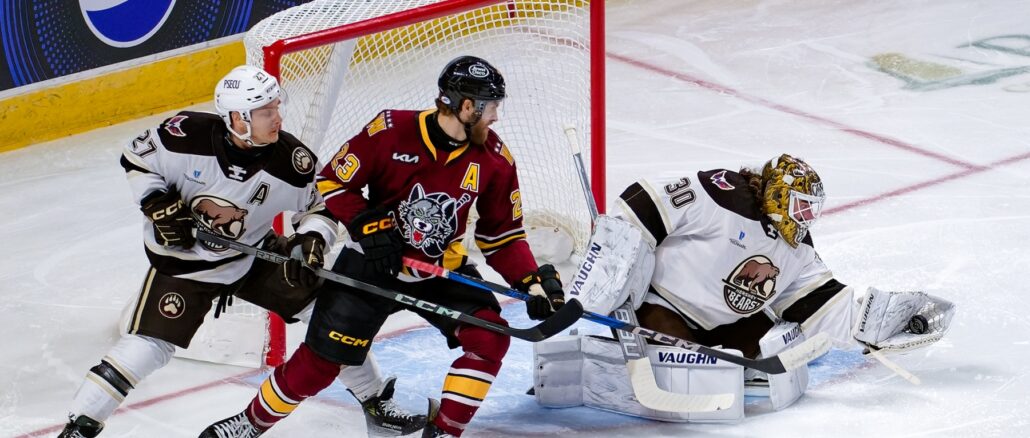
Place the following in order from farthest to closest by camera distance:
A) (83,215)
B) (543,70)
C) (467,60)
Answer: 1. (83,215)
2. (543,70)
3. (467,60)

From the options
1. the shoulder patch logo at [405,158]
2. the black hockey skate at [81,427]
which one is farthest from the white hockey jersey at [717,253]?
the black hockey skate at [81,427]

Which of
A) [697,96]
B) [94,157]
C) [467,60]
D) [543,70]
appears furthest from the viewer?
[697,96]

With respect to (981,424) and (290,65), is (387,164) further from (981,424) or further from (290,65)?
(981,424)

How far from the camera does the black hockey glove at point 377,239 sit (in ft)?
10.9

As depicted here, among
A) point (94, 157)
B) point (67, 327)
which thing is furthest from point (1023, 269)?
point (94, 157)

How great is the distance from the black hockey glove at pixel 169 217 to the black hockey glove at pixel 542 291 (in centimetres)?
79

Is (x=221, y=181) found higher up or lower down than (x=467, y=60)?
lower down

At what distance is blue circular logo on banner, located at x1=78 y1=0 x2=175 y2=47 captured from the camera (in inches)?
224

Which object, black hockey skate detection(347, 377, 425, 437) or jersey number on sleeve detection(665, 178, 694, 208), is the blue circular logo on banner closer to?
black hockey skate detection(347, 377, 425, 437)

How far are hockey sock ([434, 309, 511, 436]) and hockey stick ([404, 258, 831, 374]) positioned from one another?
94 millimetres

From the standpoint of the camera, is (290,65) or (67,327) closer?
(290,65)

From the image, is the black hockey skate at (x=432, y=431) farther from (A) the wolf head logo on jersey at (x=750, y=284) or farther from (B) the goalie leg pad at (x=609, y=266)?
(A) the wolf head logo on jersey at (x=750, y=284)

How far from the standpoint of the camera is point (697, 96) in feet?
20.5

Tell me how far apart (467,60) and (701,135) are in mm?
2677
